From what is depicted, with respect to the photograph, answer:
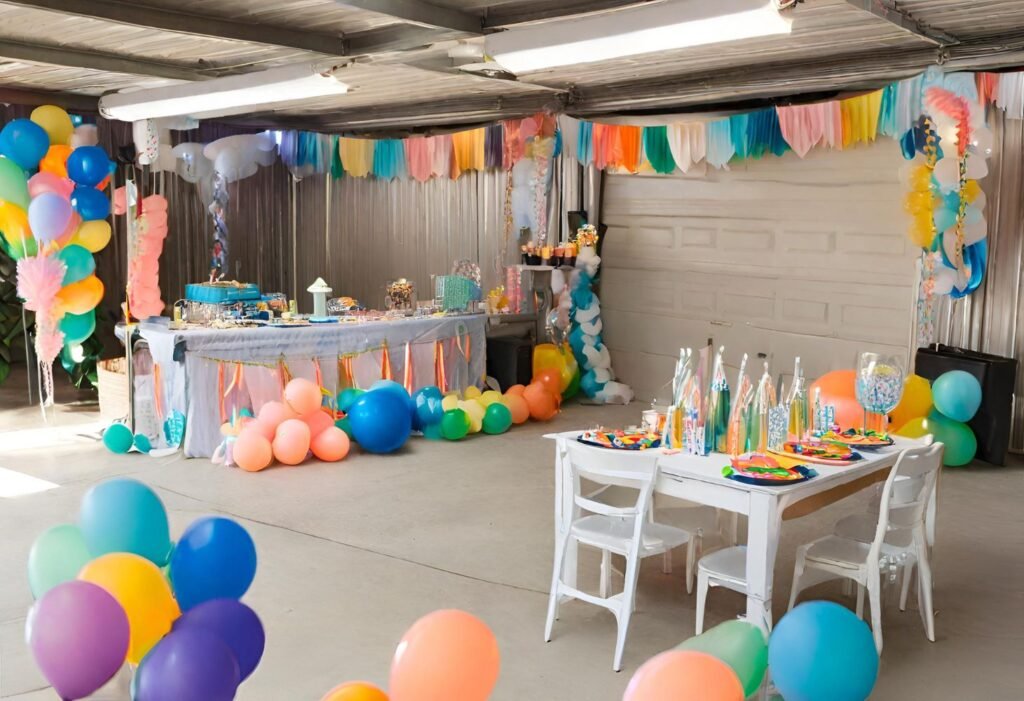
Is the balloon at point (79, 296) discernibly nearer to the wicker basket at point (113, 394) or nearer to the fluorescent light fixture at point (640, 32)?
the wicker basket at point (113, 394)

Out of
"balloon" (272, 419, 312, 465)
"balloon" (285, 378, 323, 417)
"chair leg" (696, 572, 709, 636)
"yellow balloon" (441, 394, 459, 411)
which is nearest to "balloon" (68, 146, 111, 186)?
"balloon" (285, 378, 323, 417)

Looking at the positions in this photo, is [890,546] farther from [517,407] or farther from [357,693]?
A: [517,407]

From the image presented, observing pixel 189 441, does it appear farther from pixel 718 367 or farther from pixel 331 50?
pixel 718 367

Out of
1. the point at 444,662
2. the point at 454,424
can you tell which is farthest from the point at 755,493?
the point at 454,424

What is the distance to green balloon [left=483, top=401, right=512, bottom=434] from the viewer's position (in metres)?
7.28

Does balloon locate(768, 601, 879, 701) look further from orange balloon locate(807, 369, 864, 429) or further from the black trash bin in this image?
the black trash bin

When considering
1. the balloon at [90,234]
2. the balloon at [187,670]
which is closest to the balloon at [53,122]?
the balloon at [90,234]

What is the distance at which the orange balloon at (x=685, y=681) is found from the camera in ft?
7.75

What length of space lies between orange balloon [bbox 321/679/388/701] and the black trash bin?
516 cm

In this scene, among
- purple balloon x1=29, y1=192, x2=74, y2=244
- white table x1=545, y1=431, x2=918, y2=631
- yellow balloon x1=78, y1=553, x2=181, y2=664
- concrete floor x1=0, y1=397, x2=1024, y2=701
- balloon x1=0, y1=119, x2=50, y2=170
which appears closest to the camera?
yellow balloon x1=78, y1=553, x2=181, y2=664

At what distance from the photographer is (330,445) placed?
641 cm

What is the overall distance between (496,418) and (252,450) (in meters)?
1.86

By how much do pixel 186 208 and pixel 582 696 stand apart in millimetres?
8011

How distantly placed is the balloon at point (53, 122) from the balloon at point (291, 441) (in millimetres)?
2954
